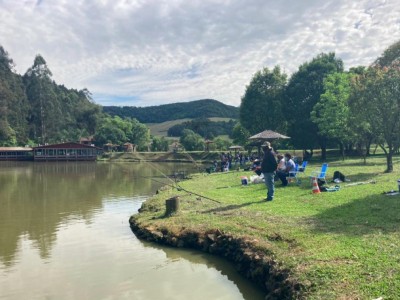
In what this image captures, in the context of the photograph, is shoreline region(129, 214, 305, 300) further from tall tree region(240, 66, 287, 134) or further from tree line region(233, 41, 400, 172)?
tall tree region(240, 66, 287, 134)

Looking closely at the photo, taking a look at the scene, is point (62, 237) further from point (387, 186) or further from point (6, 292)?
point (387, 186)

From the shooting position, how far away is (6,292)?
8.02m

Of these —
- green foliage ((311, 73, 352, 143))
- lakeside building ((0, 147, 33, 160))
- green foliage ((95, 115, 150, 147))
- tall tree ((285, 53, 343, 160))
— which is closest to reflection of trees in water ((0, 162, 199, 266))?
green foliage ((311, 73, 352, 143))

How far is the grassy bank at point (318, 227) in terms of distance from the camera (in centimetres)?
585

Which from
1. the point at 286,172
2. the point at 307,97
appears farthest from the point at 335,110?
the point at 286,172

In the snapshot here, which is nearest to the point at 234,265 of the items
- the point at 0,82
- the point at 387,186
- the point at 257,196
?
the point at 257,196

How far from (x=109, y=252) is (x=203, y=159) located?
179 ft

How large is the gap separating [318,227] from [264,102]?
39.6 m

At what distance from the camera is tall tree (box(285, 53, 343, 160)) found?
41.5 metres

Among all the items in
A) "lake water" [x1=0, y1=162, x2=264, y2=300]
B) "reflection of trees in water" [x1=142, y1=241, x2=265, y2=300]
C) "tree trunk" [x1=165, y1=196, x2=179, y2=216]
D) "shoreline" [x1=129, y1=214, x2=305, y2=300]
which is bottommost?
"lake water" [x1=0, y1=162, x2=264, y2=300]

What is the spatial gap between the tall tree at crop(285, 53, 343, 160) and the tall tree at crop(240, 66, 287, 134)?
9.67ft

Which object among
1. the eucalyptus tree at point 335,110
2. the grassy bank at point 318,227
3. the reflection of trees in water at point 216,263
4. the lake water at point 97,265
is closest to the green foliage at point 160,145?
the eucalyptus tree at point 335,110

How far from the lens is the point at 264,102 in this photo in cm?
4741

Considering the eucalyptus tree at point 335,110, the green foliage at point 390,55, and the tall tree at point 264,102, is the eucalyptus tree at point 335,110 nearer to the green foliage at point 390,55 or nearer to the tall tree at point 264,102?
the green foliage at point 390,55
